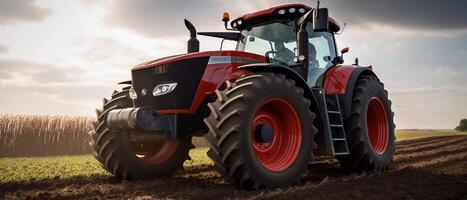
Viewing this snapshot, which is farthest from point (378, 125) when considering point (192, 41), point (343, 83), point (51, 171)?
point (51, 171)

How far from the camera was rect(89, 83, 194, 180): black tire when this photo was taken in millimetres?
5957

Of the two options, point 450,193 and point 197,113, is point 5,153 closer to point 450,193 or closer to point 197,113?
point 197,113

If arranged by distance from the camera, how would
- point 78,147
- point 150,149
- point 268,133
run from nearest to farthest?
point 268,133, point 150,149, point 78,147

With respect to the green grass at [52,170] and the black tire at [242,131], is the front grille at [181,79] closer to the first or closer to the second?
the black tire at [242,131]

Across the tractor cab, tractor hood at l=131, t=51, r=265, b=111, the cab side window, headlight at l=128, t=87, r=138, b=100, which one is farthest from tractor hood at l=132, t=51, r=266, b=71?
the cab side window

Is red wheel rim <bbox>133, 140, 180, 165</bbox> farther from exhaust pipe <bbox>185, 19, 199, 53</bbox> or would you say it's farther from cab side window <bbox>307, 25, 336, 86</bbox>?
cab side window <bbox>307, 25, 336, 86</bbox>

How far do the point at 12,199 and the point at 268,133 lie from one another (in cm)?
293

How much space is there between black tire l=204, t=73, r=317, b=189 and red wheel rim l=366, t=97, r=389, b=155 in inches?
117

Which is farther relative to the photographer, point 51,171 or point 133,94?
point 51,171

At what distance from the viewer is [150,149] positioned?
6594 mm

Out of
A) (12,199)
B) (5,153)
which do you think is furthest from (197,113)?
(5,153)

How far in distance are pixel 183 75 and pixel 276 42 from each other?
5.96 ft

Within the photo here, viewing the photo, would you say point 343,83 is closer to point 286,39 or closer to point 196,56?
point 286,39

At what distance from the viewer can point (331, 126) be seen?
602 cm
